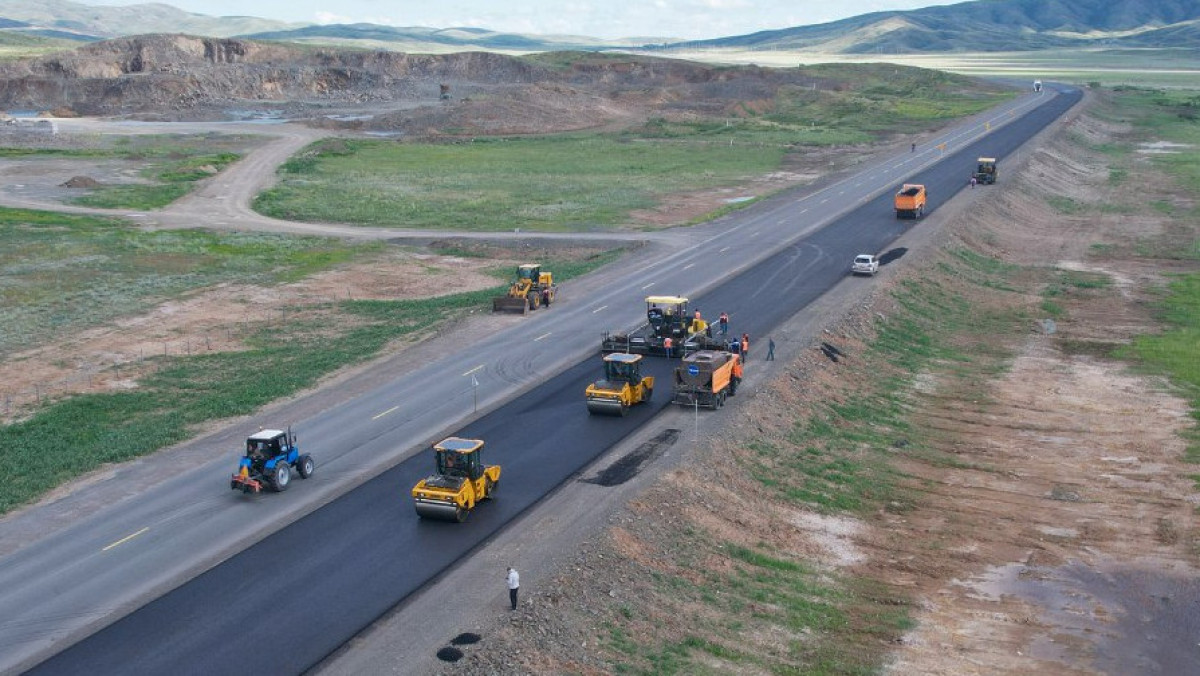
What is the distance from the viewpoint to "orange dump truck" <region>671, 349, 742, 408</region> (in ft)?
144

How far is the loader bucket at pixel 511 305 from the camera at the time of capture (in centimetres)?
6081

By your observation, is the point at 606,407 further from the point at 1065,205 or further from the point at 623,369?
the point at 1065,205

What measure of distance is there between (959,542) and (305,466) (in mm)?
22188

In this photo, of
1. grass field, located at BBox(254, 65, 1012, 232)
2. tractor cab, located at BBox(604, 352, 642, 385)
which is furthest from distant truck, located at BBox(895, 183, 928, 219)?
tractor cab, located at BBox(604, 352, 642, 385)

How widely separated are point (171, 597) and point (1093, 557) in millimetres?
28808

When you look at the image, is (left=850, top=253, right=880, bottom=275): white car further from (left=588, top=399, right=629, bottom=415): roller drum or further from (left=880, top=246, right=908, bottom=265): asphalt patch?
(left=588, top=399, right=629, bottom=415): roller drum

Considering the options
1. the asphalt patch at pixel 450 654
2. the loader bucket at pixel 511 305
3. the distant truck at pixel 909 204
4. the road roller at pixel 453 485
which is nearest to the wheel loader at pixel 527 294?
the loader bucket at pixel 511 305

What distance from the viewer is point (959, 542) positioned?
37.9 m

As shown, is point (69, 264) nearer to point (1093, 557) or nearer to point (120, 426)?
point (120, 426)

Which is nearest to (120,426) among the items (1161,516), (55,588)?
(55,588)

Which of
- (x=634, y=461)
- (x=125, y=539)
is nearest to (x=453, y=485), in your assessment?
(x=634, y=461)

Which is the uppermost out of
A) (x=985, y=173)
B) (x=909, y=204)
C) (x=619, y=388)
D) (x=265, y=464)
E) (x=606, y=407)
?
(x=985, y=173)

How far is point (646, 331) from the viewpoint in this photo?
55.3 meters

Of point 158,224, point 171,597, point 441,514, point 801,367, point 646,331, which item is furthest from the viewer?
point 158,224
